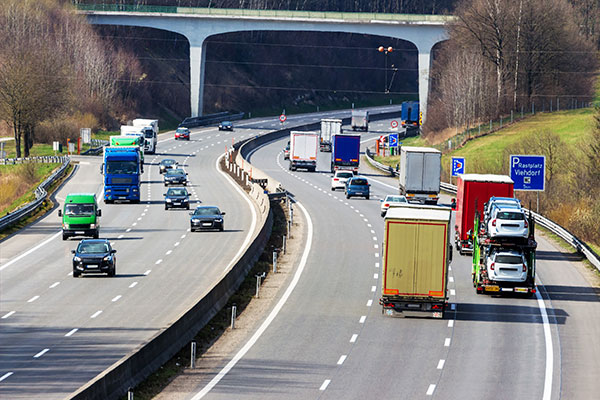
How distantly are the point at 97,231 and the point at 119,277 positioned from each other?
463 inches

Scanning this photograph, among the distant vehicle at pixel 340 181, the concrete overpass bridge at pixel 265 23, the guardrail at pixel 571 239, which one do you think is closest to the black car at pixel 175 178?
the distant vehicle at pixel 340 181

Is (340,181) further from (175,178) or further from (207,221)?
(207,221)

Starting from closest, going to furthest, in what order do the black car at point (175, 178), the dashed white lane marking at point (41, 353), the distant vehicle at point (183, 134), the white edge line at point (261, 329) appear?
the white edge line at point (261, 329) → the dashed white lane marking at point (41, 353) → the black car at point (175, 178) → the distant vehicle at point (183, 134)

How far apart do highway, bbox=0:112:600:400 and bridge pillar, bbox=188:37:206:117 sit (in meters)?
83.2

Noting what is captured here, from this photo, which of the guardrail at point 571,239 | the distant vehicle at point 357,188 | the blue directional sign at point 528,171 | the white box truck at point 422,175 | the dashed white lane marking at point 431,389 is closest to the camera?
the dashed white lane marking at point 431,389

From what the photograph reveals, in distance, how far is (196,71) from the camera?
464 feet

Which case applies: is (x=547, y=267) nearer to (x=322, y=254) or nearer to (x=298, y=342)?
(x=322, y=254)

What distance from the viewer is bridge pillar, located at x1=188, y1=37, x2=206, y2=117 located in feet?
456

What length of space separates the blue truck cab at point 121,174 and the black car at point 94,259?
2716 centimetres

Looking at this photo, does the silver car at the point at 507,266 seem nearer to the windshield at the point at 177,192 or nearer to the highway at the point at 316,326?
the highway at the point at 316,326

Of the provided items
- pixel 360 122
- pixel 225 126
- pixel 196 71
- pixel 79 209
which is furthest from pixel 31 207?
pixel 360 122

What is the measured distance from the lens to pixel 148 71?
158750 millimetres

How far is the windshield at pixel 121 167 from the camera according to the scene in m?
69.8

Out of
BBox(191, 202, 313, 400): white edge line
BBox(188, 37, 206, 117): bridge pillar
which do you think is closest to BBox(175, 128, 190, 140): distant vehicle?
BBox(188, 37, 206, 117): bridge pillar
